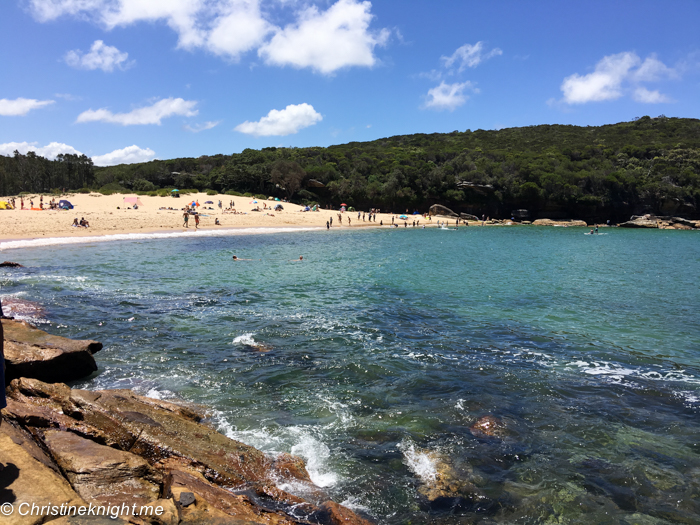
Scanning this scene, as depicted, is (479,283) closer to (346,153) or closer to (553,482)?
(553,482)

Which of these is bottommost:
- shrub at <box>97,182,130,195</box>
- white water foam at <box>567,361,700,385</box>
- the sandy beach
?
white water foam at <box>567,361,700,385</box>

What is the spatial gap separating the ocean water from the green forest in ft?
180

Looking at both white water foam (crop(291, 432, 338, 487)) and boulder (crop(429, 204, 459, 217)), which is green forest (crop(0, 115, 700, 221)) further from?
white water foam (crop(291, 432, 338, 487))

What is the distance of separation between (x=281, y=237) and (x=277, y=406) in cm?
3883

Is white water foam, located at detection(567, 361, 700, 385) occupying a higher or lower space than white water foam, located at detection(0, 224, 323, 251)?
lower

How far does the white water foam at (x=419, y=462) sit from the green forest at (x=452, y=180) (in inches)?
2622

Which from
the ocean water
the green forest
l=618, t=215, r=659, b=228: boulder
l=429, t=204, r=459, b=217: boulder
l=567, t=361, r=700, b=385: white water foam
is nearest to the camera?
the ocean water

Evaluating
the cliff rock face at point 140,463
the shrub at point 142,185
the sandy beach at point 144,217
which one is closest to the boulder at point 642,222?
the sandy beach at point 144,217

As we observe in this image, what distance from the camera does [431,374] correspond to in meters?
9.97

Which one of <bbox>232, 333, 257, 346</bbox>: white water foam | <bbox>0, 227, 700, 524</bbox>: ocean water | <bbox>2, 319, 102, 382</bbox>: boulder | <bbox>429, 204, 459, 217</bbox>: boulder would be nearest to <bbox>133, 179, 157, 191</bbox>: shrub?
<bbox>429, 204, 459, 217</bbox>: boulder

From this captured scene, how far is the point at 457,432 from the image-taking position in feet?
24.5

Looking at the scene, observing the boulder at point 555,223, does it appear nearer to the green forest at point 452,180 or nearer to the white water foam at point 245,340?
the green forest at point 452,180

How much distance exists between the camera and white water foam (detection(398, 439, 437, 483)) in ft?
20.7

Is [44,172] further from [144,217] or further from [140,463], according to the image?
[140,463]
